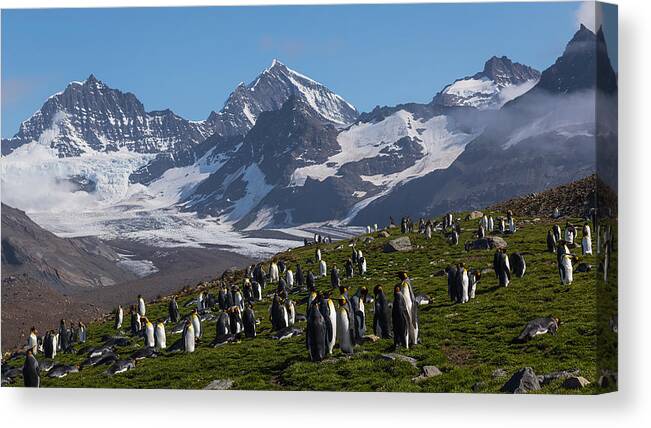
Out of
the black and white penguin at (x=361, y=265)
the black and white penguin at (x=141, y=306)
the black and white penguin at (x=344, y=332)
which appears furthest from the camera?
the black and white penguin at (x=141, y=306)

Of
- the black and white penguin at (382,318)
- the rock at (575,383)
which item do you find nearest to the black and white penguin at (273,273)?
the black and white penguin at (382,318)

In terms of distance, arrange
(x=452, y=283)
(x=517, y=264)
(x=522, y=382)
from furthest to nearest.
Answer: (x=517, y=264) < (x=452, y=283) < (x=522, y=382)

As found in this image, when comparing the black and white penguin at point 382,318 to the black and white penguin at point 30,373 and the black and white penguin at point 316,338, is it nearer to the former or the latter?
the black and white penguin at point 316,338

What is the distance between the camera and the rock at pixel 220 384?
52.3 feet

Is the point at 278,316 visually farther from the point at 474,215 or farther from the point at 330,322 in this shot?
the point at 474,215

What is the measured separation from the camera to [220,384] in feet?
52.5

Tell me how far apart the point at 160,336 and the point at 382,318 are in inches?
223

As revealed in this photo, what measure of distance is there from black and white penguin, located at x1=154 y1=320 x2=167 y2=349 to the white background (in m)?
3.44

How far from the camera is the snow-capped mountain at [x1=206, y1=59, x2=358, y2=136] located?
18.1 meters

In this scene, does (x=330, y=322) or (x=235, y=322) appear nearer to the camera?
(x=330, y=322)

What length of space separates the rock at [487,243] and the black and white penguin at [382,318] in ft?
13.9

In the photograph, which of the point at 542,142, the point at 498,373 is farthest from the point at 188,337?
the point at 542,142

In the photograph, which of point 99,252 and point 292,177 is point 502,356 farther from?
point 99,252

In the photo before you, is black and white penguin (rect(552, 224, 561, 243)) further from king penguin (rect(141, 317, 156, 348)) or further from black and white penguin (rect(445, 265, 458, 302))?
king penguin (rect(141, 317, 156, 348))
